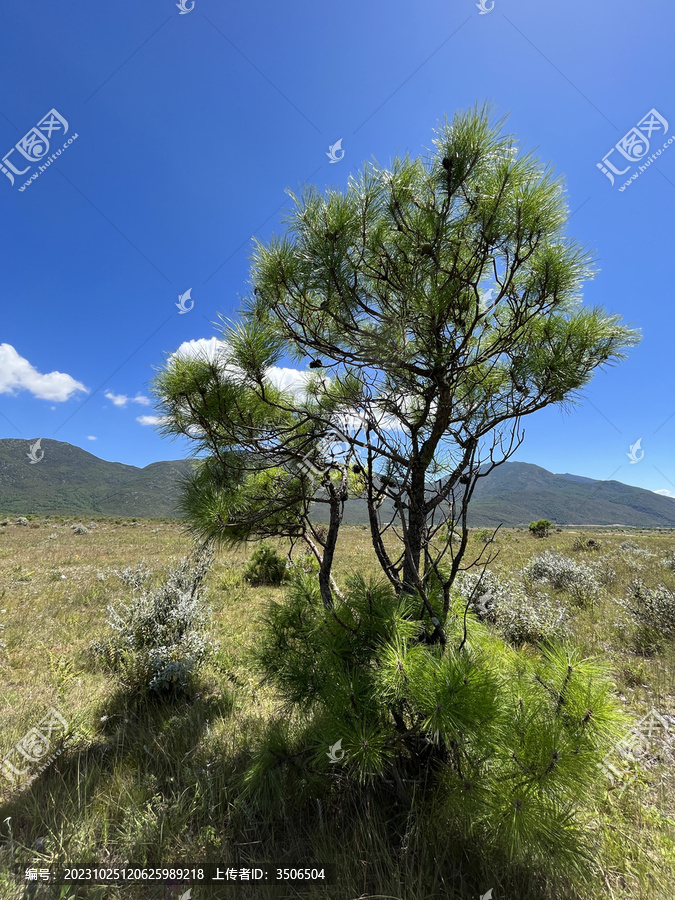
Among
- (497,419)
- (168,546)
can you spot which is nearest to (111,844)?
(497,419)

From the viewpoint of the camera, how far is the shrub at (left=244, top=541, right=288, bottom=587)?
445 inches

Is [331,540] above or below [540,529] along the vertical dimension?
above

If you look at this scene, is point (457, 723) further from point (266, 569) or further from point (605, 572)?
point (605, 572)

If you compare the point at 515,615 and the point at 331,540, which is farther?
the point at 515,615

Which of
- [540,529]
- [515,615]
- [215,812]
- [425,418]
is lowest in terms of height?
[540,529]

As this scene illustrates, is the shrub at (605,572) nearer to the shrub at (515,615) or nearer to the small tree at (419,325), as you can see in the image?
the shrub at (515,615)

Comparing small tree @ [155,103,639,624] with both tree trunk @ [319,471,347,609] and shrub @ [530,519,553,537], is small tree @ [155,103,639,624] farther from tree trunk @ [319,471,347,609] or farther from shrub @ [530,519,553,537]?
shrub @ [530,519,553,537]

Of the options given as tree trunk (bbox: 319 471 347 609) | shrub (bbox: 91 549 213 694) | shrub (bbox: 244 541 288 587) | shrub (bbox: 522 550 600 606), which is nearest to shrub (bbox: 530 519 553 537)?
shrub (bbox: 522 550 600 606)

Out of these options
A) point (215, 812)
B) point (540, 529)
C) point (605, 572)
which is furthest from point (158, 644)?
point (540, 529)

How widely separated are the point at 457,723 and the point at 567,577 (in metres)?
9.90

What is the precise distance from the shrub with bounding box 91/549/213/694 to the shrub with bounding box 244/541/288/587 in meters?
5.85

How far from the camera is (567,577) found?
369 inches

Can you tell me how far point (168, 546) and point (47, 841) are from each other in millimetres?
19218

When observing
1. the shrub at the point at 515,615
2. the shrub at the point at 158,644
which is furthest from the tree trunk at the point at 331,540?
the shrub at the point at 515,615
